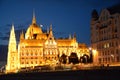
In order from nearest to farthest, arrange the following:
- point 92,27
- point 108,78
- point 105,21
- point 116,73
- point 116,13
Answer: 1. point 108,78
2. point 116,73
3. point 116,13
4. point 105,21
5. point 92,27

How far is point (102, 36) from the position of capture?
471 ft

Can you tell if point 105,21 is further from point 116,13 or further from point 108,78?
point 108,78

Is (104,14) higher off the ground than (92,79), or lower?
higher

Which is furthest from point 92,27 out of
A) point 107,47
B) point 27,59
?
point 27,59

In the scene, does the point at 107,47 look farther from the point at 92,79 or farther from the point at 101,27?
the point at 92,79

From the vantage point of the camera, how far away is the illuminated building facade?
131750mm

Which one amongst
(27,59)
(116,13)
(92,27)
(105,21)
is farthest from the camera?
(27,59)

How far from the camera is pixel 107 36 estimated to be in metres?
140

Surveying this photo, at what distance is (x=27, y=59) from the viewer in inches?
7815

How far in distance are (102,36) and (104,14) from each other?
873cm

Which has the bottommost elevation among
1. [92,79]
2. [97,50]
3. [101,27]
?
[92,79]

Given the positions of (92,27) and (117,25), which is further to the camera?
(92,27)

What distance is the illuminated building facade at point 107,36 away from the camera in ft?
432

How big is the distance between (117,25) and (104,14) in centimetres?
1161
